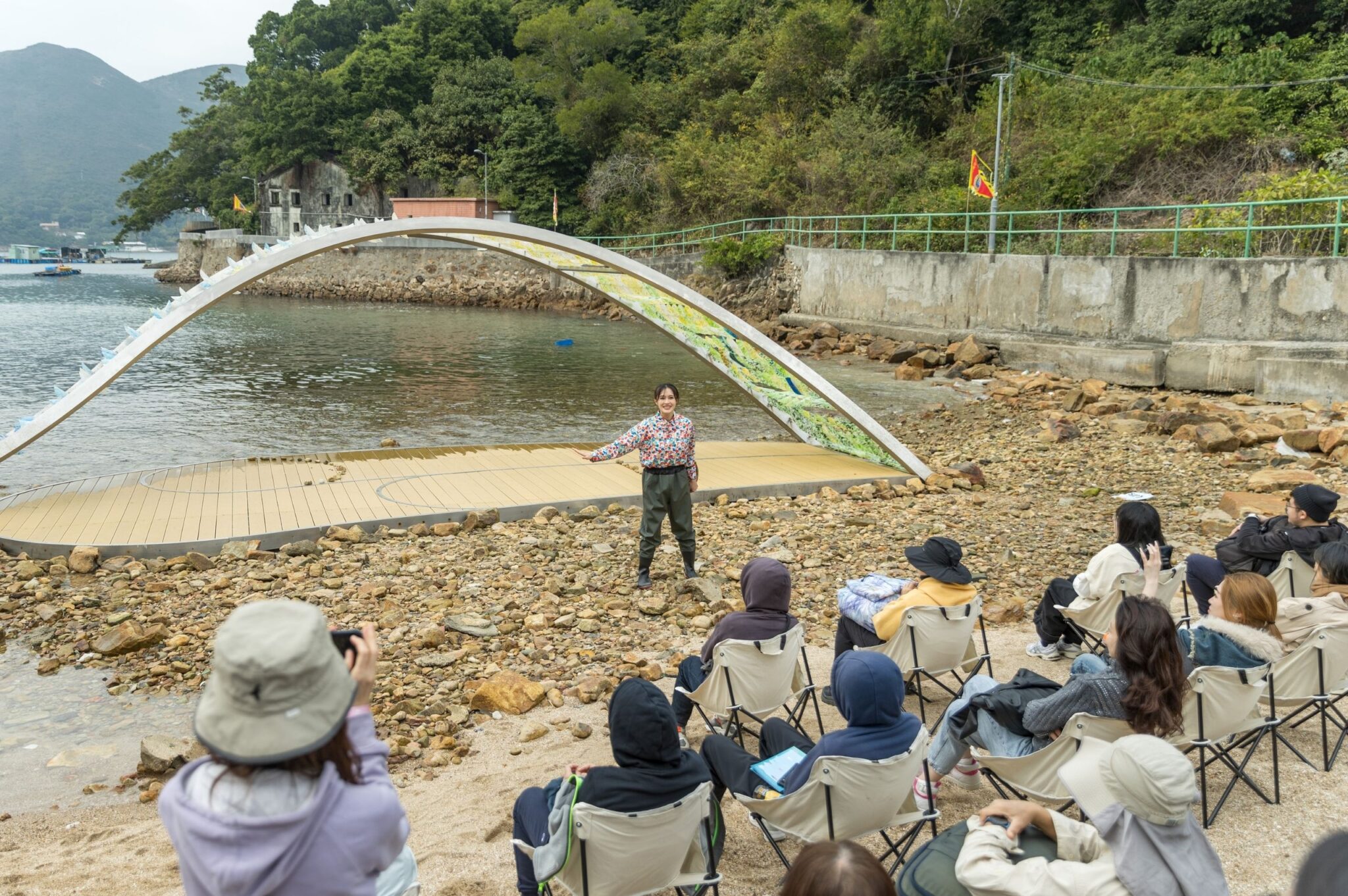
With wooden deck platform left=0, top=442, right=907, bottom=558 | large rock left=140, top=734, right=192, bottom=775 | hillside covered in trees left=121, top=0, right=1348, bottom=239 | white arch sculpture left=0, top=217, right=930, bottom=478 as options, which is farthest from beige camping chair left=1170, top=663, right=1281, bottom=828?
hillside covered in trees left=121, top=0, right=1348, bottom=239

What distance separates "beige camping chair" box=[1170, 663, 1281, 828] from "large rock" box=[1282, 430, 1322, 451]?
28.0 feet

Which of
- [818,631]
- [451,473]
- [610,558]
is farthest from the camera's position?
[451,473]

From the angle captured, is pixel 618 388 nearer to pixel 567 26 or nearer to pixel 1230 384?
pixel 1230 384

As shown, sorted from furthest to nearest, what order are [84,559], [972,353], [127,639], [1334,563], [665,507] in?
[972,353] < [84,559] < [665,507] < [127,639] < [1334,563]

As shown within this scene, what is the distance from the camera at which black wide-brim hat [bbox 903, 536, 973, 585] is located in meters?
5.07

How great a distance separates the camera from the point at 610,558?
324 inches

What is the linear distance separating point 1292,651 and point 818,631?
9.43 ft

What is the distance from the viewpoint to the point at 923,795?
12.9ft

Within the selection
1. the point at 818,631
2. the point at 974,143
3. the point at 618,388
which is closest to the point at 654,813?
the point at 818,631

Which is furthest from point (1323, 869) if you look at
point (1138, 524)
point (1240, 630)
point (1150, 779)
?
point (1138, 524)

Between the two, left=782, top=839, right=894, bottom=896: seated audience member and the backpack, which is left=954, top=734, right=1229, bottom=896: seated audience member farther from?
left=782, top=839, right=894, bottom=896: seated audience member

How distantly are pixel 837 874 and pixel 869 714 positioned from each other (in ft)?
4.20

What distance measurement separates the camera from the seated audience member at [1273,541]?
5.60m

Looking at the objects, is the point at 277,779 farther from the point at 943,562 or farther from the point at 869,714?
the point at 943,562
